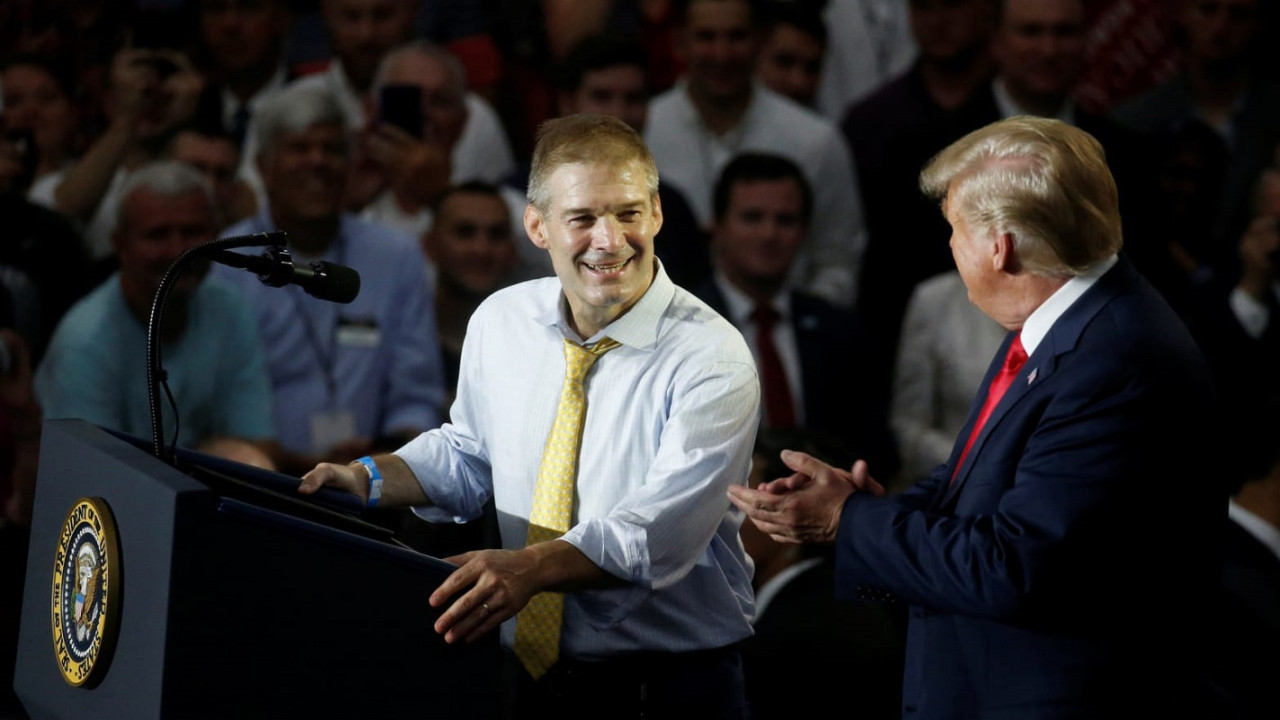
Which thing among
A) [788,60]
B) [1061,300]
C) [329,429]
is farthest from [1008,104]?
[1061,300]

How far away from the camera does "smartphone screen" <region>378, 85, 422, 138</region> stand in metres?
5.06

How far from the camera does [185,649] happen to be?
5.19 feet

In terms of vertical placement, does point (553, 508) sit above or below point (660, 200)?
below

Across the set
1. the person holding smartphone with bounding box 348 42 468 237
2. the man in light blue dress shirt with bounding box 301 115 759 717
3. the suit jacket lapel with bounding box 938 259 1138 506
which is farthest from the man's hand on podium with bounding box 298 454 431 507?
the person holding smartphone with bounding box 348 42 468 237

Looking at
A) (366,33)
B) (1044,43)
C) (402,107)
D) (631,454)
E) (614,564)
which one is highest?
(1044,43)

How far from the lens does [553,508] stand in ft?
6.83

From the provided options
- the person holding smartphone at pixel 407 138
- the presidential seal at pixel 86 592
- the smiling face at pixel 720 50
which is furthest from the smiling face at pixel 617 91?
the presidential seal at pixel 86 592

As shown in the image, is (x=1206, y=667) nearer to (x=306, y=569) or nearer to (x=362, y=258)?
(x=306, y=569)

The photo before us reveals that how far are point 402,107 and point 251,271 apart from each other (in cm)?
332

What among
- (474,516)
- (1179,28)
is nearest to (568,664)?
(474,516)

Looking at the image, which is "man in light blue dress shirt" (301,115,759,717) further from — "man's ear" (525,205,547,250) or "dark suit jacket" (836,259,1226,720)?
"dark suit jacket" (836,259,1226,720)

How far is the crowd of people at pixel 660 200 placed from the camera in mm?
4074

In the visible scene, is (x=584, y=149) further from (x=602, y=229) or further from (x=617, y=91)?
(x=617, y=91)

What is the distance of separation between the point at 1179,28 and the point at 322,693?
4.72m
